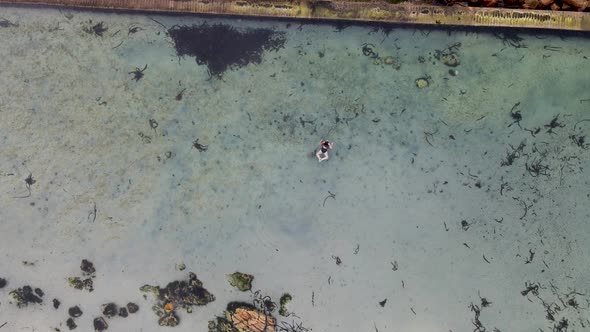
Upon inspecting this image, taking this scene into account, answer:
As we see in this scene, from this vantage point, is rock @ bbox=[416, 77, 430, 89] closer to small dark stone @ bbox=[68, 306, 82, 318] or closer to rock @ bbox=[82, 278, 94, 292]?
rock @ bbox=[82, 278, 94, 292]

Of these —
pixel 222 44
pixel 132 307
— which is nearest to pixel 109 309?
pixel 132 307

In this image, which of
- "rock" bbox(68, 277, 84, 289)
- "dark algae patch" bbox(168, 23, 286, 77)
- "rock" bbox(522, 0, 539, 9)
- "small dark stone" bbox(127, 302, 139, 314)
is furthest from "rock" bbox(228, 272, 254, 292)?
"rock" bbox(522, 0, 539, 9)

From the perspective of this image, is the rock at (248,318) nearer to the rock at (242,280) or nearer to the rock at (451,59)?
the rock at (242,280)

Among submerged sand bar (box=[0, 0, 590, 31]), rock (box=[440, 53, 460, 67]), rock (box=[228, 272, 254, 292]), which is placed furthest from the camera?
rock (box=[228, 272, 254, 292])

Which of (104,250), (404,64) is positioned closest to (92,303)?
(104,250)

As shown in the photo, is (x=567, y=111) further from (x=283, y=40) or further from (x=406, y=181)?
(x=283, y=40)

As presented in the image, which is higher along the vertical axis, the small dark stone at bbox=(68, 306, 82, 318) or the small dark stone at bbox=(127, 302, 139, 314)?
the small dark stone at bbox=(127, 302, 139, 314)

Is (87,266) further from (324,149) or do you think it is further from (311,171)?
(324,149)
